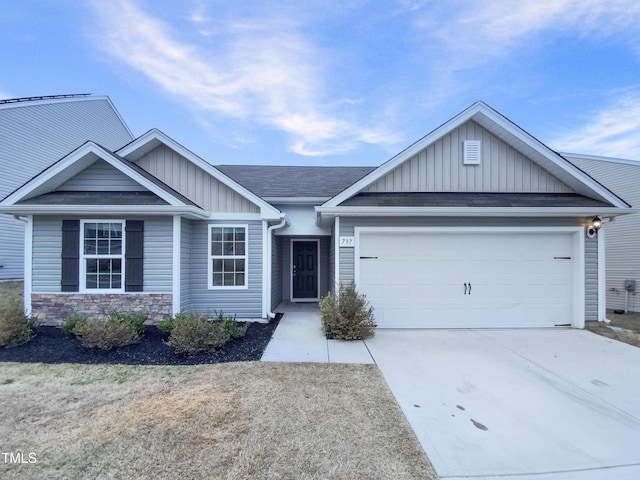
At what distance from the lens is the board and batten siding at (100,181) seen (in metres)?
7.53

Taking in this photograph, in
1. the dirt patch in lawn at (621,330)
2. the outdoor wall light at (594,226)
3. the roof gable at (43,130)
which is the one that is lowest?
the dirt patch in lawn at (621,330)

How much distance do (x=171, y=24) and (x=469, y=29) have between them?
352 inches

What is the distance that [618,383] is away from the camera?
14.9 feet

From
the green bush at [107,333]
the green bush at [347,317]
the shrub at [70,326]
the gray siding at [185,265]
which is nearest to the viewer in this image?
the green bush at [107,333]

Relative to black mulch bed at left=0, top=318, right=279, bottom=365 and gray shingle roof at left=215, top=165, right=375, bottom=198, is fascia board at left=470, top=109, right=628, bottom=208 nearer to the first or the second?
gray shingle roof at left=215, top=165, right=375, bottom=198

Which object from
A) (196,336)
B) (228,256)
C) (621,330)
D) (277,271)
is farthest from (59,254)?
(621,330)

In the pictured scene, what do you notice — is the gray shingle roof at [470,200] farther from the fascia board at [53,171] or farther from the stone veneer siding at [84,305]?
the fascia board at [53,171]

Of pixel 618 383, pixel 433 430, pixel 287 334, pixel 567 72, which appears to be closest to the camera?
pixel 433 430

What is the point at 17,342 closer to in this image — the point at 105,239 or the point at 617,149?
the point at 105,239

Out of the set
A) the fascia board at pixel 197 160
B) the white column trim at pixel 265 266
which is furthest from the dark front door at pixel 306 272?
the fascia board at pixel 197 160

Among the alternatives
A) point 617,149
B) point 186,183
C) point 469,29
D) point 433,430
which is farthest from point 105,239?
point 617,149

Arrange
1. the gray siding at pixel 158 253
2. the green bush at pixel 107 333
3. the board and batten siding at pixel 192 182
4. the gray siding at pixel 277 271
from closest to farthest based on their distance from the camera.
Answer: the green bush at pixel 107 333
the gray siding at pixel 158 253
the board and batten siding at pixel 192 182
the gray siding at pixel 277 271

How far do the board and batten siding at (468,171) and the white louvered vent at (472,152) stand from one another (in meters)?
0.10

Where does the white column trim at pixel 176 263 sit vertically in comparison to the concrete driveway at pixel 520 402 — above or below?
above
